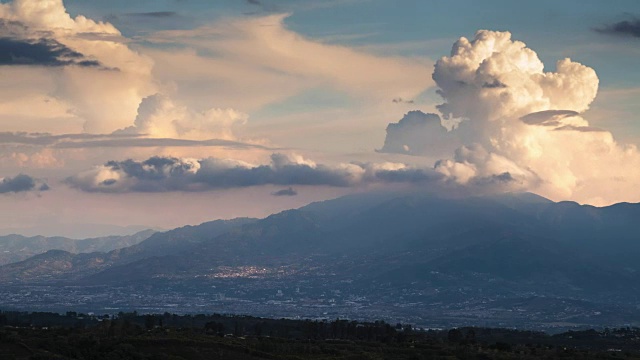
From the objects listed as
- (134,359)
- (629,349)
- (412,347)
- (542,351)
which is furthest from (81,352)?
(629,349)

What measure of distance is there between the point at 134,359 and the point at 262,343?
33.1 m

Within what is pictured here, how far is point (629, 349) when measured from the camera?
189 meters

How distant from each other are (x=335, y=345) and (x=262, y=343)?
45.9ft

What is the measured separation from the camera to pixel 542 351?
162 metres

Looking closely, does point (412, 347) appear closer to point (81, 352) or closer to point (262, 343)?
point (262, 343)

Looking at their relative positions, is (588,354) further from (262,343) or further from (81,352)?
(81,352)

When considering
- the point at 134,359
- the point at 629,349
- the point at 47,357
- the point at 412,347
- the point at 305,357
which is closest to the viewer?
the point at 47,357

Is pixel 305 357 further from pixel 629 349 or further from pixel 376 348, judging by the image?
pixel 629 349

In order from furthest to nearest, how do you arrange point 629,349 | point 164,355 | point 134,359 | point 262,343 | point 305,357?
point 629,349 < point 262,343 < point 305,357 < point 164,355 < point 134,359

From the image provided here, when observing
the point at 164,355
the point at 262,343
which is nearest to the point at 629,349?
the point at 262,343

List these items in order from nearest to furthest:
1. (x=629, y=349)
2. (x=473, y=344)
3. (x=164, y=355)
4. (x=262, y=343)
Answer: (x=164, y=355)
(x=262, y=343)
(x=473, y=344)
(x=629, y=349)

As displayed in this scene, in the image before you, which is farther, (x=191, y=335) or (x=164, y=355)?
(x=191, y=335)

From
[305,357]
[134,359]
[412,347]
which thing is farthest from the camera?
[412,347]

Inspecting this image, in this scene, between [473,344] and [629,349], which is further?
[629,349]
